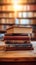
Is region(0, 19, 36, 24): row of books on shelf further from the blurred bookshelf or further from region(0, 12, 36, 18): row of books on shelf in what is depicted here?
region(0, 12, 36, 18): row of books on shelf

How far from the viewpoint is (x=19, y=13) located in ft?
13.9

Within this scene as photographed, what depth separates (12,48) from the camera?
3.70 ft

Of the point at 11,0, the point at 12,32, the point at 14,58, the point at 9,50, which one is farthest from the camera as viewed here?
the point at 11,0

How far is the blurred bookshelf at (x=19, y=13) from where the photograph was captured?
4.16 m

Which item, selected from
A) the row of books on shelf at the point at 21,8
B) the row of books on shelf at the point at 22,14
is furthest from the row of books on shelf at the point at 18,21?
the row of books on shelf at the point at 21,8

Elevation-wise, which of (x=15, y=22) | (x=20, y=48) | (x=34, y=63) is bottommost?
(x=34, y=63)

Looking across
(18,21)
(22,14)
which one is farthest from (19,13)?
(18,21)

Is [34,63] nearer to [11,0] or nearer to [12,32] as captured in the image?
[12,32]

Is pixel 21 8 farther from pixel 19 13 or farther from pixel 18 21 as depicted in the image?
pixel 18 21

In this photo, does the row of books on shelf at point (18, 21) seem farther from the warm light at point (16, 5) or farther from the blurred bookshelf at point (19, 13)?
the warm light at point (16, 5)

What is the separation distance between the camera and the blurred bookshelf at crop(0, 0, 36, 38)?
13.6ft

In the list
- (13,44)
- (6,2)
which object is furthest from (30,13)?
(13,44)

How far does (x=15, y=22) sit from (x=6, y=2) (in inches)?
29.3

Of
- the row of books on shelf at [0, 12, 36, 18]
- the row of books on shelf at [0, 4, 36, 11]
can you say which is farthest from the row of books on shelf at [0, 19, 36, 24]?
the row of books on shelf at [0, 4, 36, 11]
